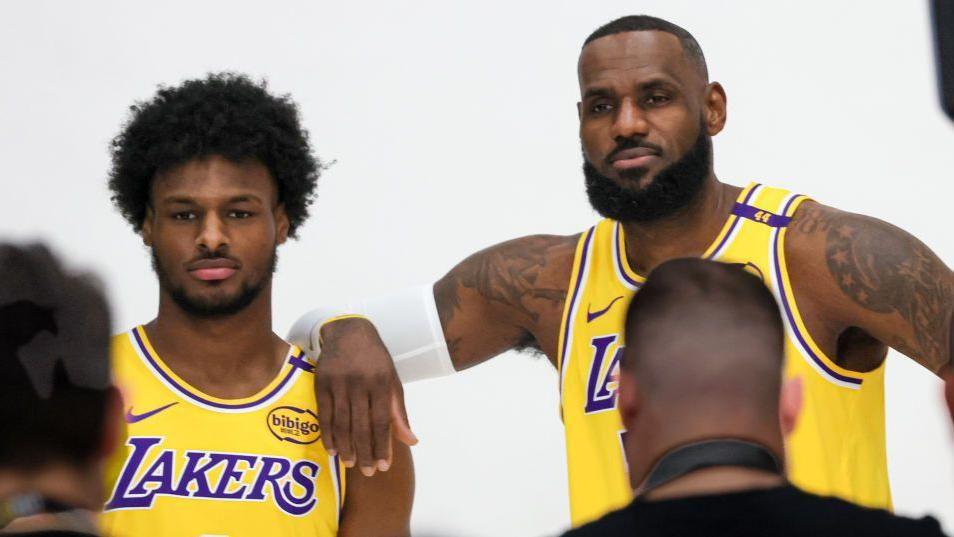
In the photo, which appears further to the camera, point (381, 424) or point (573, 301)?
point (573, 301)

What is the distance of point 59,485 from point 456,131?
2.91 meters

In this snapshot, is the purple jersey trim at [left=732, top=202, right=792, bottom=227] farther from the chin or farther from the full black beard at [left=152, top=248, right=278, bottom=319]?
the full black beard at [left=152, top=248, right=278, bottom=319]

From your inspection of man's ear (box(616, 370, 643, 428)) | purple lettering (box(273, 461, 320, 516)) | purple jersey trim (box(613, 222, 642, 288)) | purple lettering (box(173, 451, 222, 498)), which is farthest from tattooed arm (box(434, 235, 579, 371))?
man's ear (box(616, 370, 643, 428))

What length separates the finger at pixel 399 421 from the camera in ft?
8.63

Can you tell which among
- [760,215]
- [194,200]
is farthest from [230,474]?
[760,215]

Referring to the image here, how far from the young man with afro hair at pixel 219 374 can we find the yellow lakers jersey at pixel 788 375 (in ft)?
1.29

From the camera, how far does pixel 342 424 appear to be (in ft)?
8.73

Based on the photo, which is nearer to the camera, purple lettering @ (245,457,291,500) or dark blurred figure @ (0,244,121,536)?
dark blurred figure @ (0,244,121,536)

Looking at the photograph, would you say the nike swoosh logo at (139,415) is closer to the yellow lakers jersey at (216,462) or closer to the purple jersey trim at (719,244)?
the yellow lakers jersey at (216,462)

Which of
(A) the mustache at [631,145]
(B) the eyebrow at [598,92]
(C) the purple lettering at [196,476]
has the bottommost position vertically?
(C) the purple lettering at [196,476]

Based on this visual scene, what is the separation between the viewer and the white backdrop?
4215 millimetres

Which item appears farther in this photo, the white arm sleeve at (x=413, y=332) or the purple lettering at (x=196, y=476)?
the white arm sleeve at (x=413, y=332)

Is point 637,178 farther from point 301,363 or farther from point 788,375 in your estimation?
point 301,363

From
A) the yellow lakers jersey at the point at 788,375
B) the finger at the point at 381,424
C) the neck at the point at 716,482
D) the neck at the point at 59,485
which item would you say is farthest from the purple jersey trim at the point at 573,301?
the neck at the point at 59,485
